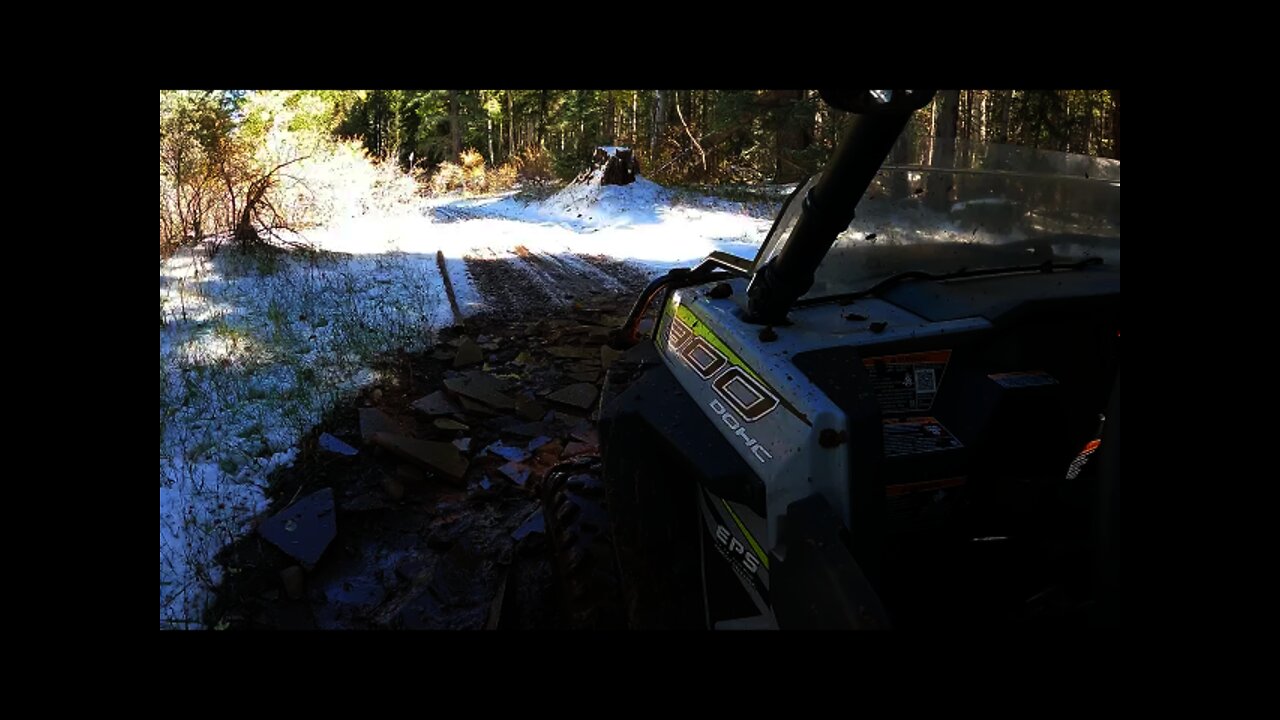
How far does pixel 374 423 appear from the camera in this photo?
17.7ft

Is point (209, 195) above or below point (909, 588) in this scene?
above

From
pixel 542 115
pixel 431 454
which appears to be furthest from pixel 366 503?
pixel 542 115

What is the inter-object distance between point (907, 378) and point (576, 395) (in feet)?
13.1

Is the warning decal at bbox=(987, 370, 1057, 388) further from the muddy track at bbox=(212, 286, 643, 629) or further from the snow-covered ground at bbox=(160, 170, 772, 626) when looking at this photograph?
the snow-covered ground at bbox=(160, 170, 772, 626)

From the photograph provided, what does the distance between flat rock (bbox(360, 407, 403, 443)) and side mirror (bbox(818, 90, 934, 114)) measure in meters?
4.31

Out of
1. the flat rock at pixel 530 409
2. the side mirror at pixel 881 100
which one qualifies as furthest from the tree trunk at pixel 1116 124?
the flat rock at pixel 530 409

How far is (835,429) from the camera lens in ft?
6.72

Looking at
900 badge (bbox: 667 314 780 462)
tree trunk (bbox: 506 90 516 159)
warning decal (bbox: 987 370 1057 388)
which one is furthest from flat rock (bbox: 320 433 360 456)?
tree trunk (bbox: 506 90 516 159)

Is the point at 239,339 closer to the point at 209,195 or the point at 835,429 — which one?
the point at 209,195

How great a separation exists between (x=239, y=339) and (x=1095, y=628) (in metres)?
7.64

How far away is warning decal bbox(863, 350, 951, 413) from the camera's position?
2.42 metres

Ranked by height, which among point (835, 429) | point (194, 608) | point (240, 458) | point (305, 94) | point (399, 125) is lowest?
point (194, 608)

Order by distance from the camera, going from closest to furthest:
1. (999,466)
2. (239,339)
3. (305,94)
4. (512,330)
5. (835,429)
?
(835,429), (999,466), (239,339), (512,330), (305,94)

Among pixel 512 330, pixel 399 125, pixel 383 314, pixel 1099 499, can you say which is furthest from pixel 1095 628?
pixel 399 125
